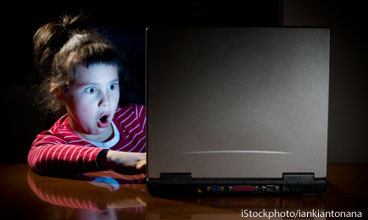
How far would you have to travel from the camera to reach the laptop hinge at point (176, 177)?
730 millimetres

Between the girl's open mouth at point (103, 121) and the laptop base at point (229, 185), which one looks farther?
the girl's open mouth at point (103, 121)

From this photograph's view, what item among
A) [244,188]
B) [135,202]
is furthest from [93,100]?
[244,188]

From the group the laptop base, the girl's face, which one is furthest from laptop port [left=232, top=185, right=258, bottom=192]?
the girl's face

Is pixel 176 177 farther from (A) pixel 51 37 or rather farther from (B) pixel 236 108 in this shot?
(A) pixel 51 37

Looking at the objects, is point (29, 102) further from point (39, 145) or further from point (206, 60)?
point (206, 60)

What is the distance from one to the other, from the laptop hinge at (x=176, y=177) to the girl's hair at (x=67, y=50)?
50cm

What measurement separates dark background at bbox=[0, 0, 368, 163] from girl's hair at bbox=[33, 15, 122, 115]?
3cm

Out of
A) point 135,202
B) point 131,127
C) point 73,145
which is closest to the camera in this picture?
point 135,202

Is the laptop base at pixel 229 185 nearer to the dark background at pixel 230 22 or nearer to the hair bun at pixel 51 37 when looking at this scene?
the dark background at pixel 230 22

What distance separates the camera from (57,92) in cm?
113

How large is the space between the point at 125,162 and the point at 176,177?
25cm

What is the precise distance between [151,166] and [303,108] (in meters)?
0.34

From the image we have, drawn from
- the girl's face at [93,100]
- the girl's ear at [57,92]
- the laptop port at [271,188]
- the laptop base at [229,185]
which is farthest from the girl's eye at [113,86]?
the laptop port at [271,188]

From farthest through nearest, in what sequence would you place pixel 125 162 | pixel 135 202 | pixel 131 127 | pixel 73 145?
1. pixel 131 127
2. pixel 73 145
3. pixel 125 162
4. pixel 135 202
